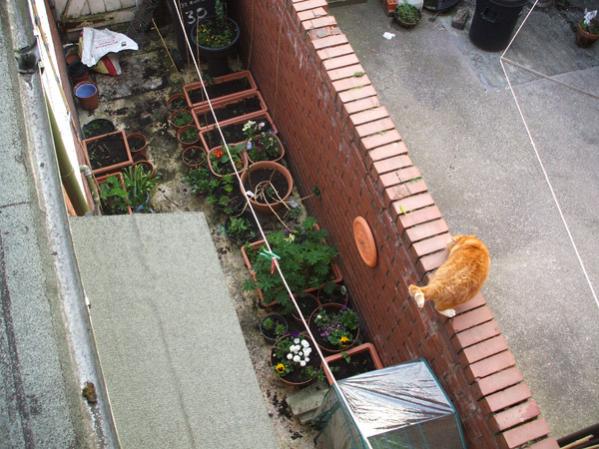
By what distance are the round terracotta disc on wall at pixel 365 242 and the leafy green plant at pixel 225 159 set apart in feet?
6.10

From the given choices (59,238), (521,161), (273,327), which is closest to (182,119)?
(273,327)

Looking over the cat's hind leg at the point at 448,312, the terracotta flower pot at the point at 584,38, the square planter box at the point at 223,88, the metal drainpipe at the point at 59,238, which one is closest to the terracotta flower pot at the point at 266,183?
the square planter box at the point at 223,88

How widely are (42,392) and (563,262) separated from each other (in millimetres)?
4953

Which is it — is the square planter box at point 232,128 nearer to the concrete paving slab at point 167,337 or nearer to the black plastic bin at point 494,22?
the black plastic bin at point 494,22

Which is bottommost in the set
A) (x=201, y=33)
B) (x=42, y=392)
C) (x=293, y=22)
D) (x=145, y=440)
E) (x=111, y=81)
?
(x=111, y=81)

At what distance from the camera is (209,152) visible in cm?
605

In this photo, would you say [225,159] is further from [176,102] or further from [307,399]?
[307,399]

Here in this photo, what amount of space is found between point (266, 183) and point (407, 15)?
2933 mm

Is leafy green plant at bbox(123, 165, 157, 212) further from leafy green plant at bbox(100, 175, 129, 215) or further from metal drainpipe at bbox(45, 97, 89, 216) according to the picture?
metal drainpipe at bbox(45, 97, 89, 216)

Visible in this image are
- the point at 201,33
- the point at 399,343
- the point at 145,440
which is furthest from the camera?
the point at 201,33

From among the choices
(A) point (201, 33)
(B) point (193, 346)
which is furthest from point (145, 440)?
(A) point (201, 33)

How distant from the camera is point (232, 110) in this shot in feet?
21.6

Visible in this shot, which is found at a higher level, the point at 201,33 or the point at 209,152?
the point at 201,33

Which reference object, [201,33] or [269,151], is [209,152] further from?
[201,33]
